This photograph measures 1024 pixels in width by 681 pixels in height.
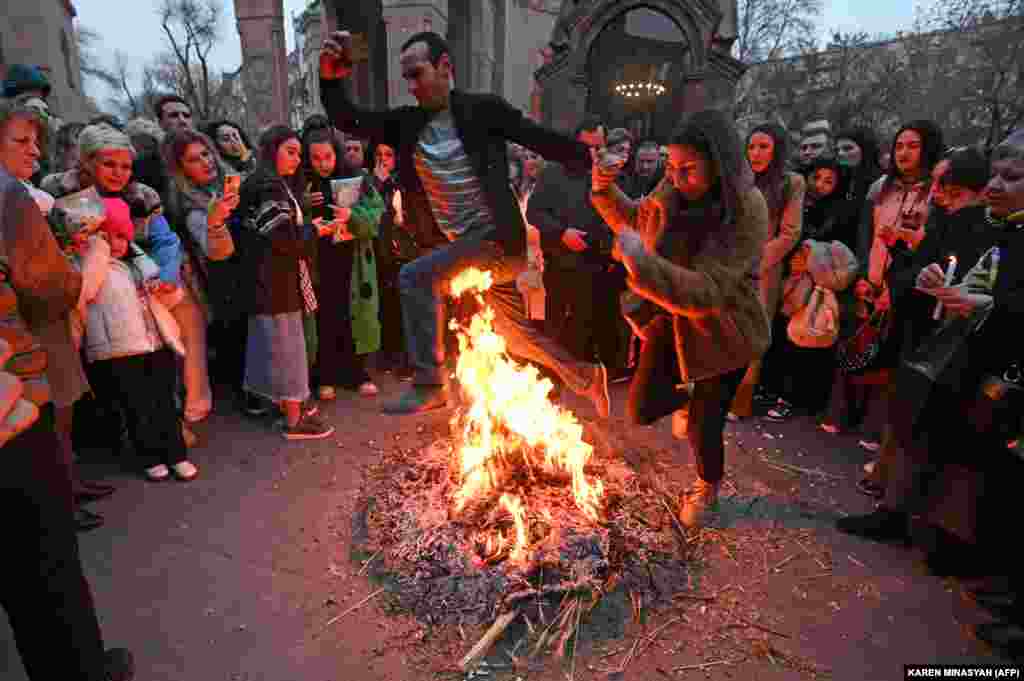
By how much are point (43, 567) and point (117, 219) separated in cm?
257

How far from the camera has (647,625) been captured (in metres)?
2.66

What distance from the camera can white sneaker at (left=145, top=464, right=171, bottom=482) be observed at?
399 cm

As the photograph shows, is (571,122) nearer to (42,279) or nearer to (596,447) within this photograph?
(596,447)

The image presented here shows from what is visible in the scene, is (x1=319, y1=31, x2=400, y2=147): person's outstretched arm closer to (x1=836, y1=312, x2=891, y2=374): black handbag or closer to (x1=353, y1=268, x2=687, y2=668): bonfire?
(x1=353, y1=268, x2=687, y2=668): bonfire

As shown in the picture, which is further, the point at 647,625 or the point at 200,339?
the point at 200,339

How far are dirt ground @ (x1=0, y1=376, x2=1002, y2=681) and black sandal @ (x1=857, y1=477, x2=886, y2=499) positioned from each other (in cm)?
10

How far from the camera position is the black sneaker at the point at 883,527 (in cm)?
342

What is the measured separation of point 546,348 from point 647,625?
1766 mm

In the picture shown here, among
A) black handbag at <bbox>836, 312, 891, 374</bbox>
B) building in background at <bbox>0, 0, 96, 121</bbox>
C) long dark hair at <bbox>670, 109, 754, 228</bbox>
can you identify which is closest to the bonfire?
long dark hair at <bbox>670, 109, 754, 228</bbox>

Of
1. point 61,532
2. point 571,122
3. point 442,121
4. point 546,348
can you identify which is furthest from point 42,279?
point 571,122

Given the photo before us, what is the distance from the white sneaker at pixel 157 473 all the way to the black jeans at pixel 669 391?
3425 mm

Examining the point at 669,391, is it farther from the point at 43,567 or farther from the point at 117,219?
the point at 117,219

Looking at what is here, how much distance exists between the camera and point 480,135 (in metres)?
3.09

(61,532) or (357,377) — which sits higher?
(61,532)
